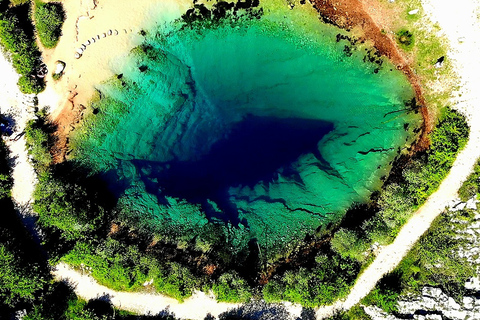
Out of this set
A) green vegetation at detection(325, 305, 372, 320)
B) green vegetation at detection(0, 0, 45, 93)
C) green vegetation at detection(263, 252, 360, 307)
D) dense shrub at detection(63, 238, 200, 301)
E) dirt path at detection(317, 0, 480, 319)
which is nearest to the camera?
green vegetation at detection(263, 252, 360, 307)

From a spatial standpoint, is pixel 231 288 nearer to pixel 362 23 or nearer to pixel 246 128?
pixel 246 128

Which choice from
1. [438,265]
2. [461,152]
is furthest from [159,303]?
[461,152]

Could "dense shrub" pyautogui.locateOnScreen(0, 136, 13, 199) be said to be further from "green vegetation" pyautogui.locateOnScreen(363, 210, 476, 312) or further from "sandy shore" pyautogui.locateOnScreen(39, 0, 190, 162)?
"green vegetation" pyautogui.locateOnScreen(363, 210, 476, 312)

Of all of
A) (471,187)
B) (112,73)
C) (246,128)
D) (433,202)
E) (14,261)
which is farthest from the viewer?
(246,128)

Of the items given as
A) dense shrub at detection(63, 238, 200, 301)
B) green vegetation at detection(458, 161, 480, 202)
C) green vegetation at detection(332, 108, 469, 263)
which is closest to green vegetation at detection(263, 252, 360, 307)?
green vegetation at detection(332, 108, 469, 263)

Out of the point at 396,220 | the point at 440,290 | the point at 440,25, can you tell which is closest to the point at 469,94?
the point at 440,25

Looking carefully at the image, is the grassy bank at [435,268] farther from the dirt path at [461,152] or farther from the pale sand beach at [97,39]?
the pale sand beach at [97,39]

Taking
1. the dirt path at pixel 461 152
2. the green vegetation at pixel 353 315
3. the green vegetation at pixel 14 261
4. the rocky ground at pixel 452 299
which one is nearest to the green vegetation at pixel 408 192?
the dirt path at pixel 461 152

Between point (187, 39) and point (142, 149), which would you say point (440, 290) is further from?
point (187, 39)
